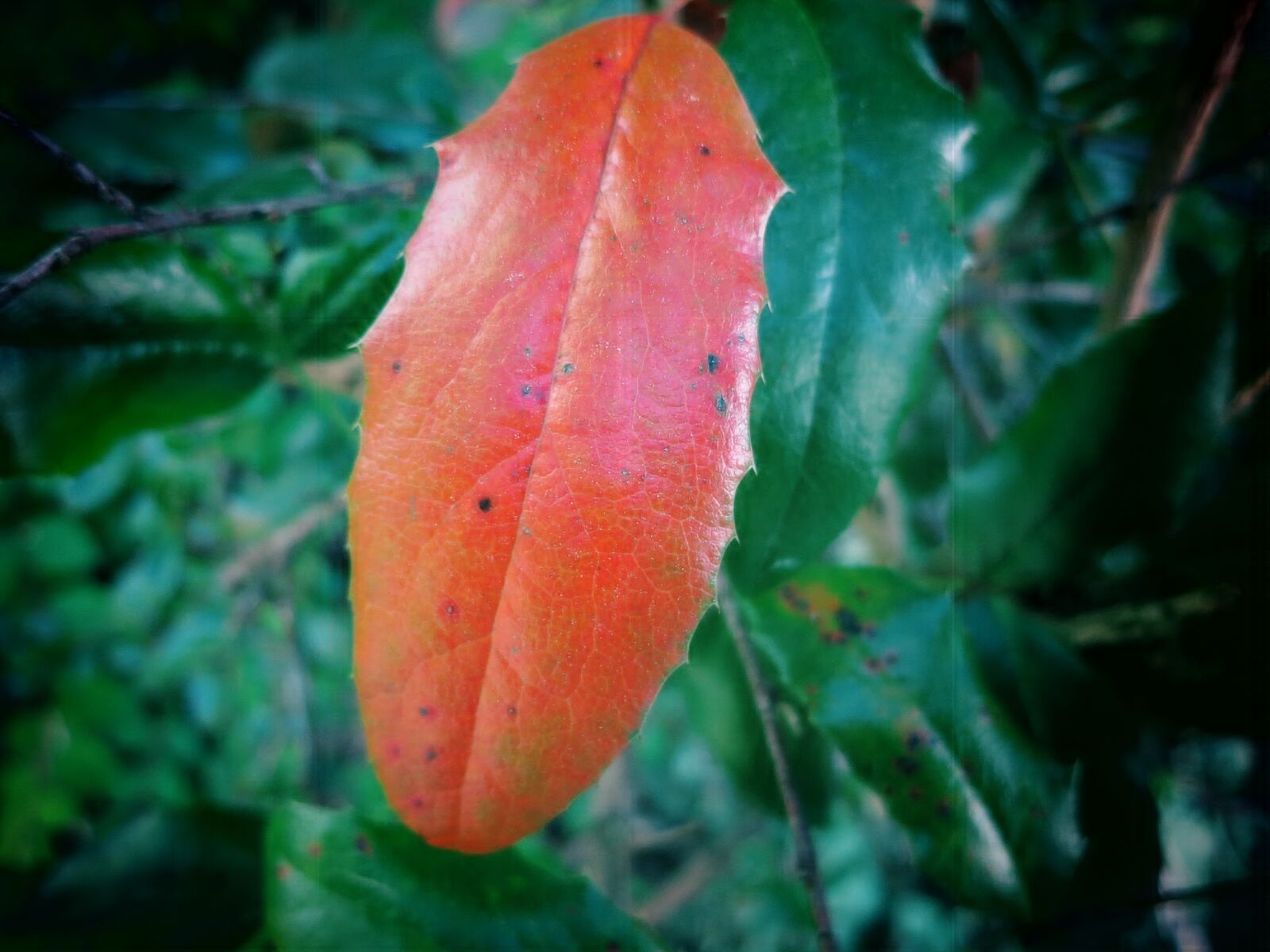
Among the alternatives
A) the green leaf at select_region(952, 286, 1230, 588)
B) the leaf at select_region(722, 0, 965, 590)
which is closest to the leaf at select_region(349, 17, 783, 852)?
the leaf at select_region(722, 0, 965, 590)

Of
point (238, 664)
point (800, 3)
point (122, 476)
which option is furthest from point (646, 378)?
point (238, 664)

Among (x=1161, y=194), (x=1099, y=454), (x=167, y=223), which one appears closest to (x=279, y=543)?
(x=167, y=223)

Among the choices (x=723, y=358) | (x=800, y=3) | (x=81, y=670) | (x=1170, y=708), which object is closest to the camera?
(x=723, y=358)

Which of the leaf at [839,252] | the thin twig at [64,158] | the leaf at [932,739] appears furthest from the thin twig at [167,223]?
the leaf at [932,739]

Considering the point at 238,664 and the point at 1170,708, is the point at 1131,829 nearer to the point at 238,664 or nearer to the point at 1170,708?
the point at 1170,708

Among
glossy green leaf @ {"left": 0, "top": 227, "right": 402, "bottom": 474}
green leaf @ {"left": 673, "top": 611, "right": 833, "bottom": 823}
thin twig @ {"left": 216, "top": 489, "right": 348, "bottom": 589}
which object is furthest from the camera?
thin twig @ {"left": 216, "top": 489, "right": 348, "bottom": 589}

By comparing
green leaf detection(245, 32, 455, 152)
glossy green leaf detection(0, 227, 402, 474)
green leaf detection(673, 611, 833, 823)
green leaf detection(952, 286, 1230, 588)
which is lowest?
green leaf detection(673, 611, 833, 823)

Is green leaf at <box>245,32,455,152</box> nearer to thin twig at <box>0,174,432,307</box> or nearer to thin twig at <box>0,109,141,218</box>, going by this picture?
thin twig at <box>0,174,432,307</box>

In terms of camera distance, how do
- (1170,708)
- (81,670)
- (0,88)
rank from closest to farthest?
(1170,708) < (0,88) < (81,670)
